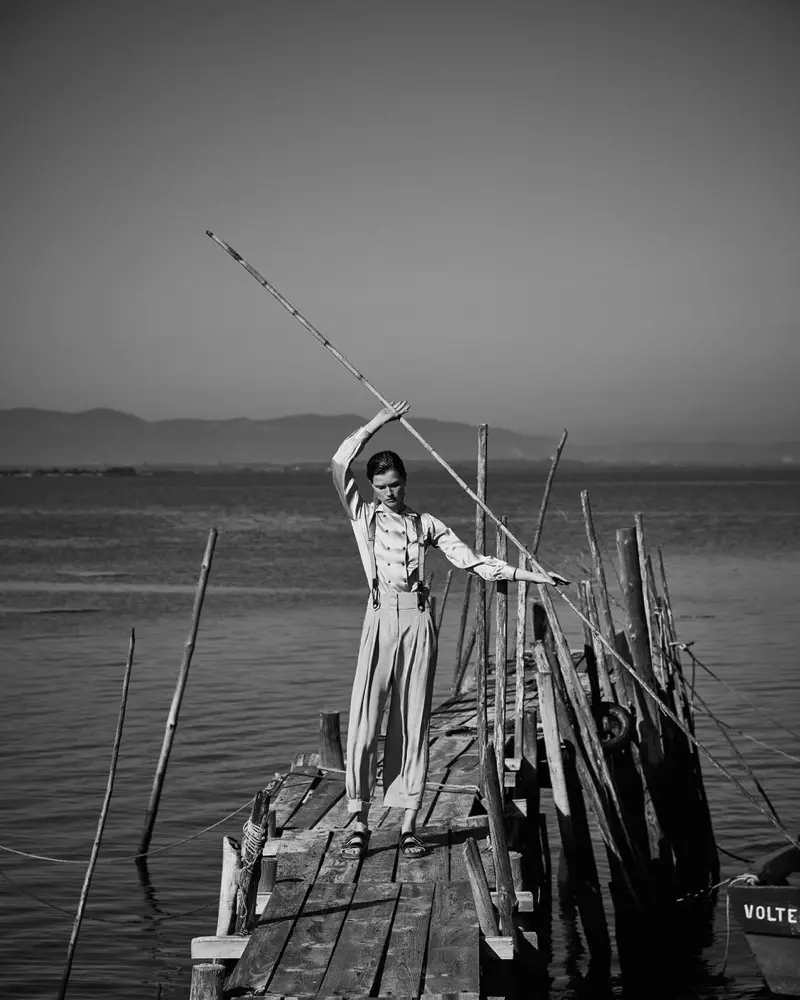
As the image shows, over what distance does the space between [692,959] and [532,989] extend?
4.27 feet

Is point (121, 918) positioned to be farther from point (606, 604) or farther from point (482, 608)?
point (606, 604)

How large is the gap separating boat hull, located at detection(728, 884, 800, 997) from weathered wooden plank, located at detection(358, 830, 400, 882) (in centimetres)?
255

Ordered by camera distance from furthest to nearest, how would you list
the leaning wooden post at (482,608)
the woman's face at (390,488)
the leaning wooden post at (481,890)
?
the leaning wooden post at (482,608), the woman's face at (390,488), the leaning wooden post at (481,890)

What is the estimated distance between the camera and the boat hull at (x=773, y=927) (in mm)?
7676

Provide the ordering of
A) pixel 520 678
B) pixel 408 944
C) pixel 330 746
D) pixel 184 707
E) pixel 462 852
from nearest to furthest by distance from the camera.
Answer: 1. pixel 408 944
2. pixel 462 852
3. pixel 330 746
4. pixel 520 678
5. pixel 184 707

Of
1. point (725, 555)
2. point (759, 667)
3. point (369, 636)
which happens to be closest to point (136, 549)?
point (725, 555)

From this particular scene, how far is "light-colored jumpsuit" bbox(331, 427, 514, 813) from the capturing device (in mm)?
6246

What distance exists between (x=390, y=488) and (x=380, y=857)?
1.82 m

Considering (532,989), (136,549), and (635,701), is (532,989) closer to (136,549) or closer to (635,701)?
(635,701)

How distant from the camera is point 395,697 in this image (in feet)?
20.6

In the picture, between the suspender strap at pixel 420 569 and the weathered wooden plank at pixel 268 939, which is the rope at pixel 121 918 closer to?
the weathered wooden plank at pixel 268 939

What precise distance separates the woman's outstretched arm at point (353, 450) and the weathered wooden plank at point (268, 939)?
178 cm

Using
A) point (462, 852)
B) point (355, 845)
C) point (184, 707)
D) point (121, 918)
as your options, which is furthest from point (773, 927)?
point (184, 707)

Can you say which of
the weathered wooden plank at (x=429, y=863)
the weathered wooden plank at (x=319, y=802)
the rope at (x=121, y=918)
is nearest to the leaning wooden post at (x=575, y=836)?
the weathered wooden plank at (x=319, y=802)
